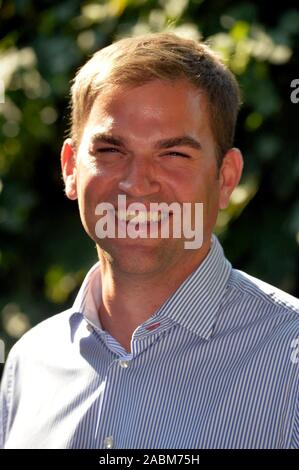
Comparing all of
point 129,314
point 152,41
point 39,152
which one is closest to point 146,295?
point 129,314

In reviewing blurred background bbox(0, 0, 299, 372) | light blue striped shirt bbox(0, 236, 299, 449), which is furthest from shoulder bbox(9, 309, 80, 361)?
blurred background bbox(0, 0, 299, 372)

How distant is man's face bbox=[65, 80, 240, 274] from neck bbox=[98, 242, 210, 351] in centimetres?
2

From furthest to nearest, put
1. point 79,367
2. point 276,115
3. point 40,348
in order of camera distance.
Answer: point 276,115 → point 40,348 → point 79,367

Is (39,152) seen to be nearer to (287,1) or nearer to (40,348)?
(287,1)

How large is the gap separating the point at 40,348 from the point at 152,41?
0.59m

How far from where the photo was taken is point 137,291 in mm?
1798

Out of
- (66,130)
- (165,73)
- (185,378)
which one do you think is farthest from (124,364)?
(66,130)

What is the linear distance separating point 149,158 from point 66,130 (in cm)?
86

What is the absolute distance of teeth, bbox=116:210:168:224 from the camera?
175 centimetres

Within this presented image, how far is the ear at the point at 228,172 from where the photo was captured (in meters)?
1.86

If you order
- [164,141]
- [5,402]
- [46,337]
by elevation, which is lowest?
[5,402]

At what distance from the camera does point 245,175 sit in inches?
107

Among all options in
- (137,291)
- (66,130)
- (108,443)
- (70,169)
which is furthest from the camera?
(66,130)

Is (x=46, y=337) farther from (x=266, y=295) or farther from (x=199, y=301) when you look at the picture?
(x=266, y=295)
